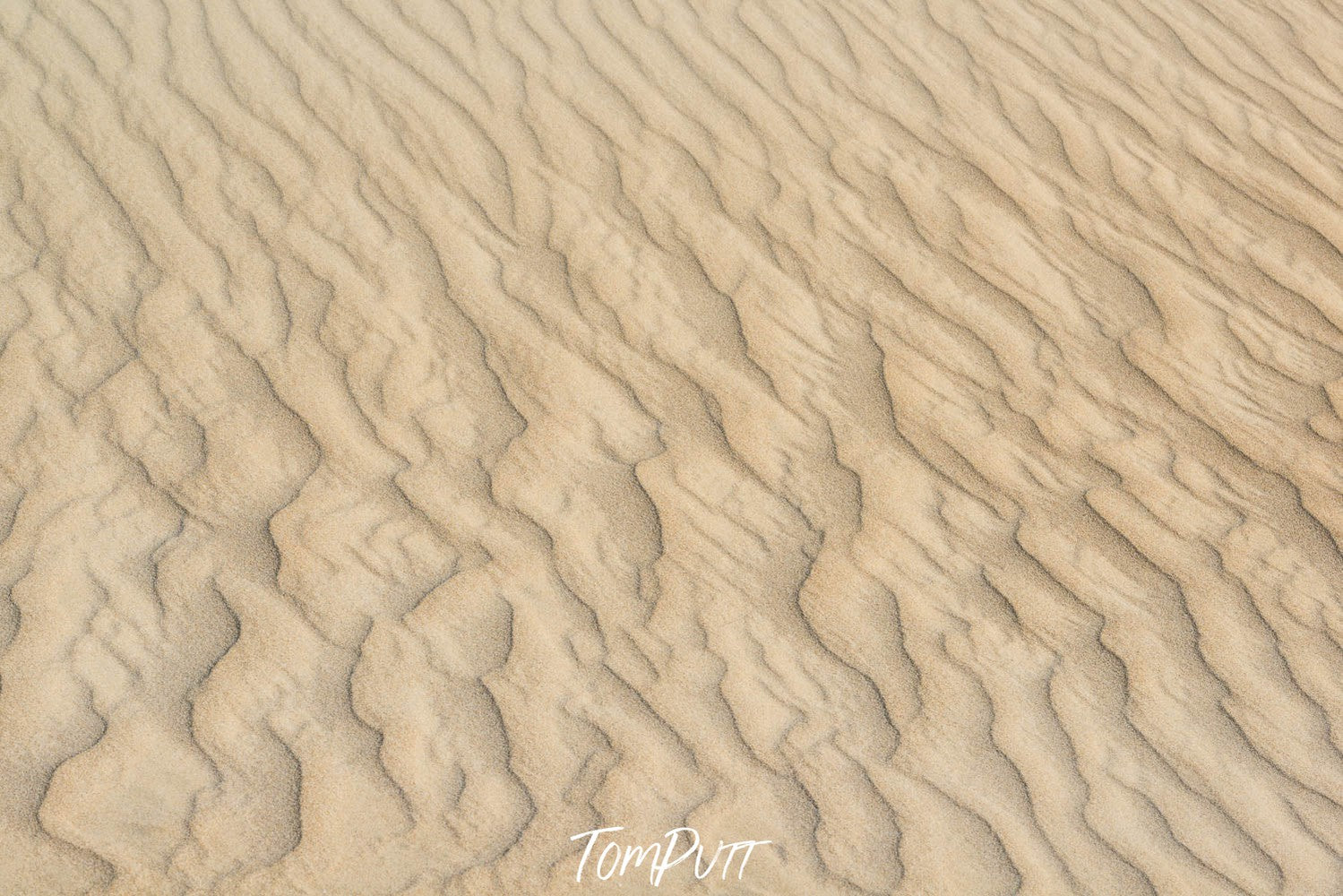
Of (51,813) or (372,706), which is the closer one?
(51,813)

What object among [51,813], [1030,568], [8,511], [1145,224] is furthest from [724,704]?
[1145,224]

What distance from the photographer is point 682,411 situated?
3.71m

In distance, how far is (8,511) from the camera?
10.2 feet

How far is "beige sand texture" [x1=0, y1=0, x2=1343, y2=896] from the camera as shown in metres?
2.59

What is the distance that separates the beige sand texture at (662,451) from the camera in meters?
2.59

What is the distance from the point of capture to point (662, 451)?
3564mm

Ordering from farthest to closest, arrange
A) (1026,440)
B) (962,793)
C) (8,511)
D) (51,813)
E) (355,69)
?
(355,69) → (1026,440) → (8,511) → (962,793) → (51,813)

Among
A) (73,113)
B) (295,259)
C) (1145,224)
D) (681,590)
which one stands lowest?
(73,113)

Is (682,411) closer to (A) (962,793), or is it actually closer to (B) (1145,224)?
(A) (962,793)

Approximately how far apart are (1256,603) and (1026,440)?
69 cm

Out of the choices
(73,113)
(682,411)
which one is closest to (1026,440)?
(682,411)

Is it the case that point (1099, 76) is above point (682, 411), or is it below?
above

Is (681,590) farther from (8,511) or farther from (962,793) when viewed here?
(8,511)

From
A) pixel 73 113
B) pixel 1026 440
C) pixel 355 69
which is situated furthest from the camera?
pixel 355 69
